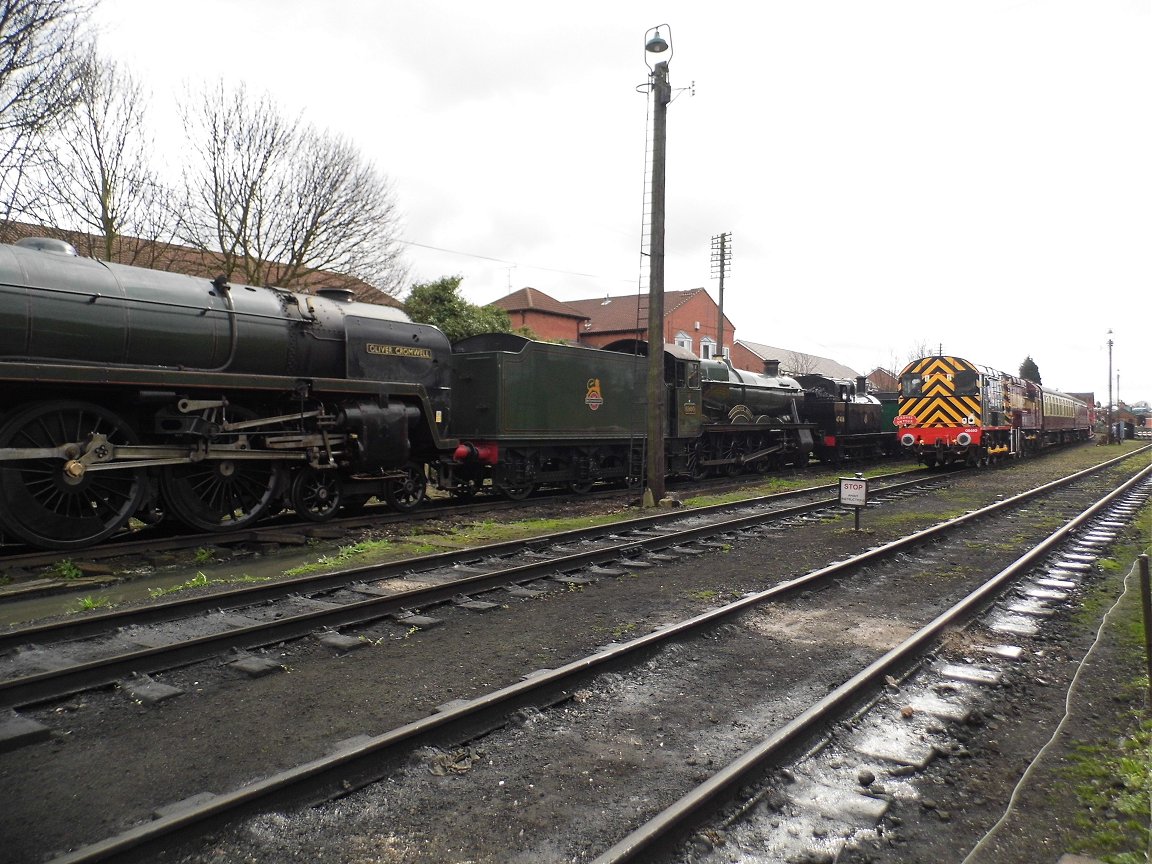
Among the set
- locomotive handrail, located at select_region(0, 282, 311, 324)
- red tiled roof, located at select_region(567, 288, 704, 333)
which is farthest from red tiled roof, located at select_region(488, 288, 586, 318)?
locomotive handrail, located at select_region(0, 282, 311, 324)

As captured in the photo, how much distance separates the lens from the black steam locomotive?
736 cm

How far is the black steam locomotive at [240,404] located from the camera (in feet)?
24.1

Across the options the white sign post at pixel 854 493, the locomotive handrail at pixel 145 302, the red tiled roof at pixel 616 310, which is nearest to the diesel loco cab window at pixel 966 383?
the white sign post at pixel 854 493

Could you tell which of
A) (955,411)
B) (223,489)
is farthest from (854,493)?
(955,411)

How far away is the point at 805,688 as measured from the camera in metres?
4.41

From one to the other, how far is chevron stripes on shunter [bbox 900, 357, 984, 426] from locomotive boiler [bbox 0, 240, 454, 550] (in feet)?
47.6

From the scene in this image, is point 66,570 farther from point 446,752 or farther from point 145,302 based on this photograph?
point 446,752

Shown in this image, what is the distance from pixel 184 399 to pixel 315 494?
7.23 feet

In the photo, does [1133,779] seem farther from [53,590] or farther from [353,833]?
[53,590]

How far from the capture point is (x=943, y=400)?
19.9m

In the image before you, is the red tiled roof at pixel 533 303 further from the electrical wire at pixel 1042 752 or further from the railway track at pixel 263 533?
the electrical wire at pixel 1042 752

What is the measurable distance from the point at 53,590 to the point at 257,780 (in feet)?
14.9

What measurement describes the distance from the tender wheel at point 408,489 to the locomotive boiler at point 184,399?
72 mm

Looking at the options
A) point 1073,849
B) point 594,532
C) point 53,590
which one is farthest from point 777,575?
point 53,590
